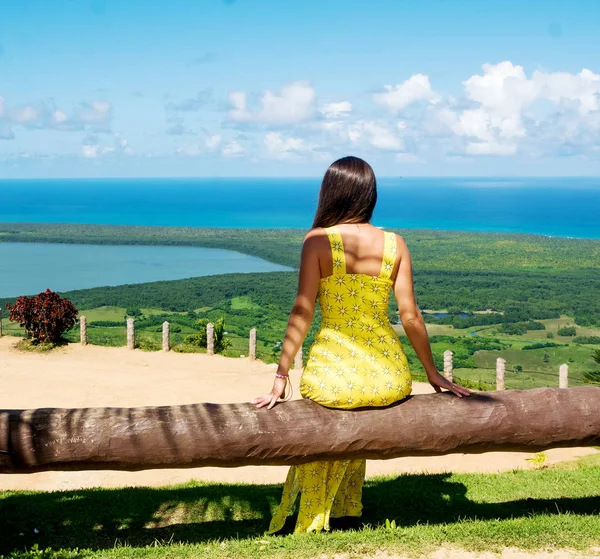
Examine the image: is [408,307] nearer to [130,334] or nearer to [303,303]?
[303,303]

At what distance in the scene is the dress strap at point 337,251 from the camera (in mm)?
3412

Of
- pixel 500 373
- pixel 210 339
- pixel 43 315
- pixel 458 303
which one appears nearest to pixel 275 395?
pixel 500 373

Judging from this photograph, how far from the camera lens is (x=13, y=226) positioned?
94.2 m

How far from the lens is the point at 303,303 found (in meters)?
3.44

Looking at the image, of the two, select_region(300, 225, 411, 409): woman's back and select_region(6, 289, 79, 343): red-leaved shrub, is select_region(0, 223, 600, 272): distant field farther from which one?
select_region(300, 225, 411, 409): woman's back

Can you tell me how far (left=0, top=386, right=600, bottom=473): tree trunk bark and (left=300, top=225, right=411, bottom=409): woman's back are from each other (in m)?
0.13

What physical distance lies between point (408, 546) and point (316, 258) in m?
1.62

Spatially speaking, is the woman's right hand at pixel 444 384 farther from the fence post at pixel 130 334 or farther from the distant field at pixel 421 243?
the distant field at pixel 421 243

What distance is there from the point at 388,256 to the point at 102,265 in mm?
59650

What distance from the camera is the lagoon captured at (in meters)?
50.6

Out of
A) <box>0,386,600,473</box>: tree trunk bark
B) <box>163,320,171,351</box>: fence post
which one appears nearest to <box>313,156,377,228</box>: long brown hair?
<box>0,386,600,473</box>: tree trunk bark

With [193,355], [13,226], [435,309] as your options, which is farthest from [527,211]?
[193,355]

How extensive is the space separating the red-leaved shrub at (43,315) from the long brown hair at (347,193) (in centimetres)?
1308

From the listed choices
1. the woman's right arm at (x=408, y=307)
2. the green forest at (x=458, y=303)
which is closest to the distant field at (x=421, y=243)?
the green forest at (x=458, y=303)
